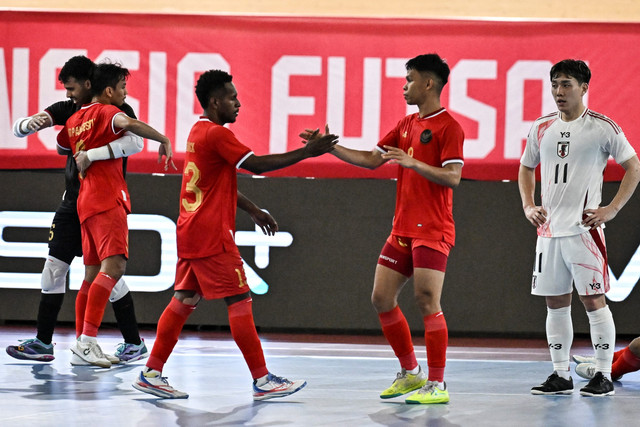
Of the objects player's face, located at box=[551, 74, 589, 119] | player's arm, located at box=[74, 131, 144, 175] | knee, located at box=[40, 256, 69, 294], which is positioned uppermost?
player's face, located at box=[551, 74, 589, 119]

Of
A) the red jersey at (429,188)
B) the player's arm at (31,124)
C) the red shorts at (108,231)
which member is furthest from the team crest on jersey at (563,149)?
the player's arm at (31,124)

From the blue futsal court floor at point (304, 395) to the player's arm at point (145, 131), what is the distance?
1490mm

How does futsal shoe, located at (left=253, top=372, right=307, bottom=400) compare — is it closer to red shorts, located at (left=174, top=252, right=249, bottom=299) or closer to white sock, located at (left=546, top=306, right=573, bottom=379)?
red shorts, located at (left=174, top=252, right=249, bottom=299)

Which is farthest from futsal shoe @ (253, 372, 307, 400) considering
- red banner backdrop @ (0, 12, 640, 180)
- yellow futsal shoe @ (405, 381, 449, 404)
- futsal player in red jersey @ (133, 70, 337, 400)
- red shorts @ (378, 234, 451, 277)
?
red banner backdrop @ (0, 12, 640, 180)

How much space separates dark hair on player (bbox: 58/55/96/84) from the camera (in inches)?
233

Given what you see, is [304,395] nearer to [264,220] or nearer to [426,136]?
[264,220]

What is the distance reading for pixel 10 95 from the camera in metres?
7.96

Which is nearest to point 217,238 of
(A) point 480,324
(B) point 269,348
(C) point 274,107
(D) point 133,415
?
(D) point 133,415

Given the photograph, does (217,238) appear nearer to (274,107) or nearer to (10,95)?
(274,107)

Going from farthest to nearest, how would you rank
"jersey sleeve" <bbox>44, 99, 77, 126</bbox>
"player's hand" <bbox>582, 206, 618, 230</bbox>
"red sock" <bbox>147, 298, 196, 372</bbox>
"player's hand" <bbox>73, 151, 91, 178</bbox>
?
1. "jersey sleeve" <bbox>44, 99, 77, 126</bbox>
2. "player's hand" <bbox>73, 151, 91, 178</bbox>
3. "player's hand" <bbox>582, 206, 618, 230</bbox>
4. "red sock" <bbox>147, 298, 196, 372</bbox>

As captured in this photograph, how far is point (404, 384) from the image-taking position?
4.91m

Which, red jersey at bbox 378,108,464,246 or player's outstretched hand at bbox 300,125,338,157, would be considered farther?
red jersey at bbox 378,108,464,246

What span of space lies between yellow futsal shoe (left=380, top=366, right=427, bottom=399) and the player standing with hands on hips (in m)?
0.75

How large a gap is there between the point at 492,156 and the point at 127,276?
3.69m
